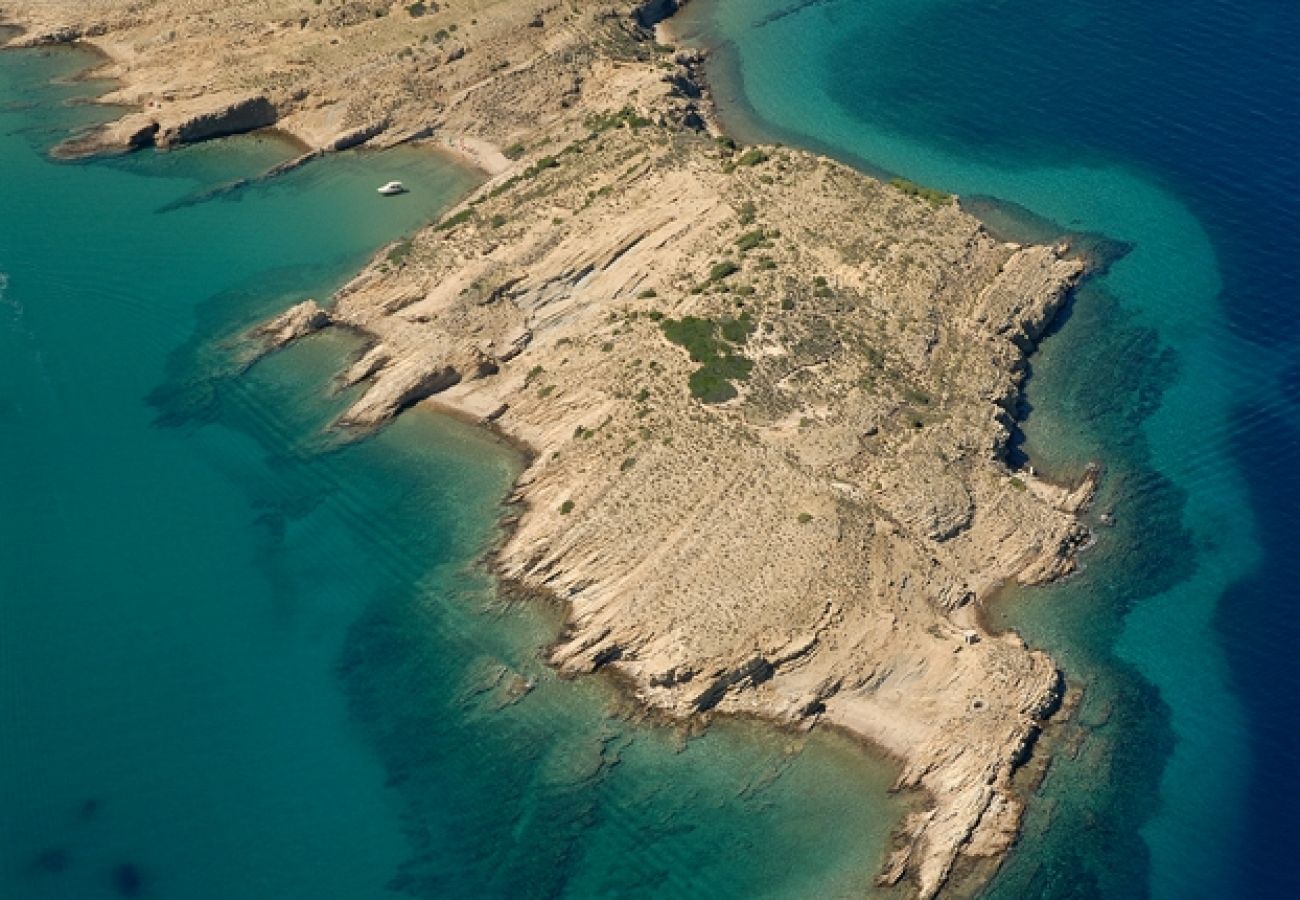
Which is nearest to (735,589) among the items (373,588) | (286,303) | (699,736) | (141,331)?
(699,736)

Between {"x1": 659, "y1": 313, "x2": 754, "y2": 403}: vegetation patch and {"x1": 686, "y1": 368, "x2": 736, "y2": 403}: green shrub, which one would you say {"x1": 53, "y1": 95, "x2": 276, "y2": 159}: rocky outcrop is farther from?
{"x1": 686, "y1": 368, "x2": 736, "y2": 403}: green shrub

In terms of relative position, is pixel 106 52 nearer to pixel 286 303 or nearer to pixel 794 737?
pixel 286 303

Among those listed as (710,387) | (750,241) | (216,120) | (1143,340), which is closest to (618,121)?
(750,241)

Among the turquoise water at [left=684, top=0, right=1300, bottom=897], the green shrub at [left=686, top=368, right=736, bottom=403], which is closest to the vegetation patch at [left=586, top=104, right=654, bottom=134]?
the turquoise water at [left=684, top=0, right=1300, bottom=897]

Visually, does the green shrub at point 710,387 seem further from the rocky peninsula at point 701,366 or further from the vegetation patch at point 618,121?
the vegetation patch at point 618,121

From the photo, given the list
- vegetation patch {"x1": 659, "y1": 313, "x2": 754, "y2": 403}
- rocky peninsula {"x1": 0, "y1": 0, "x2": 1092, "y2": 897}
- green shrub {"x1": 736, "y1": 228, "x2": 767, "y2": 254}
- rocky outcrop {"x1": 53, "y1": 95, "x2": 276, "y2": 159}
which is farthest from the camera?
rocky outcrop {"x1": 53, "y1": 95, "x2": 276, "y2": 159}

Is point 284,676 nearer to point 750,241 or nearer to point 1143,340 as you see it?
point 750,241
